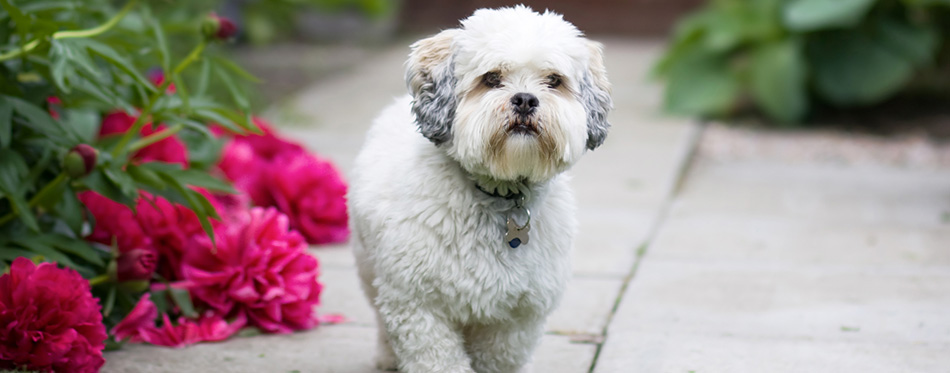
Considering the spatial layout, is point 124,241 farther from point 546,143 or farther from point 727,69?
point 727,69

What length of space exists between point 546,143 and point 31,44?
1.87 metres

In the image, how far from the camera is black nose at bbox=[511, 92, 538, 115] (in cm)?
290

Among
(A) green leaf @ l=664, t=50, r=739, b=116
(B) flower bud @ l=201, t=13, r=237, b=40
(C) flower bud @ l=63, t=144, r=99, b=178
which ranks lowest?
(A) green leaf @ l=664, t=50, r=739, b=116

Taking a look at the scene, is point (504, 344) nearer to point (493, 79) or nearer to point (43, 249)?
point (493, 79)

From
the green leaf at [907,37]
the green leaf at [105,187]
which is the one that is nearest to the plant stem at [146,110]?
the green leaf at [105,187]

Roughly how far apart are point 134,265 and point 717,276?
2.52 meters

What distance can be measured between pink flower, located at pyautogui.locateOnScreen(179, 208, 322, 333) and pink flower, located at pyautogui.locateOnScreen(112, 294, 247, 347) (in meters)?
0.07

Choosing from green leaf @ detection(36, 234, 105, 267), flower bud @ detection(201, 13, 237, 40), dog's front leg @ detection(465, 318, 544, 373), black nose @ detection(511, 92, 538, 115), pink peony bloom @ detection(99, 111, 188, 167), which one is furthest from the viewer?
pink peony bloom @ detection(99, 111, 188, 167)

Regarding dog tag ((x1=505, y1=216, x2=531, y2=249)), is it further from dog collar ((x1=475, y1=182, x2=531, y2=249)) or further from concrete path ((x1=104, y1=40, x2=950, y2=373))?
concrete path ((x1=104, y1=40, x2=950, y2=373))

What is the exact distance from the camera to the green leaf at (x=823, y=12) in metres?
7.68

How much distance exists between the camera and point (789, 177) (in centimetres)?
692

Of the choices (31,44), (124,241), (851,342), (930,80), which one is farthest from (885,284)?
(930,80)

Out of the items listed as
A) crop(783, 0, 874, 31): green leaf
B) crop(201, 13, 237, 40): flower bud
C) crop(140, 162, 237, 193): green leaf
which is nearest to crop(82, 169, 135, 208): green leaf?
crop(140, 162, 237, 193): green leaf

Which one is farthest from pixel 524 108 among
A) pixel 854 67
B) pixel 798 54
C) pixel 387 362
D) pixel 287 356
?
pixel 854 67
